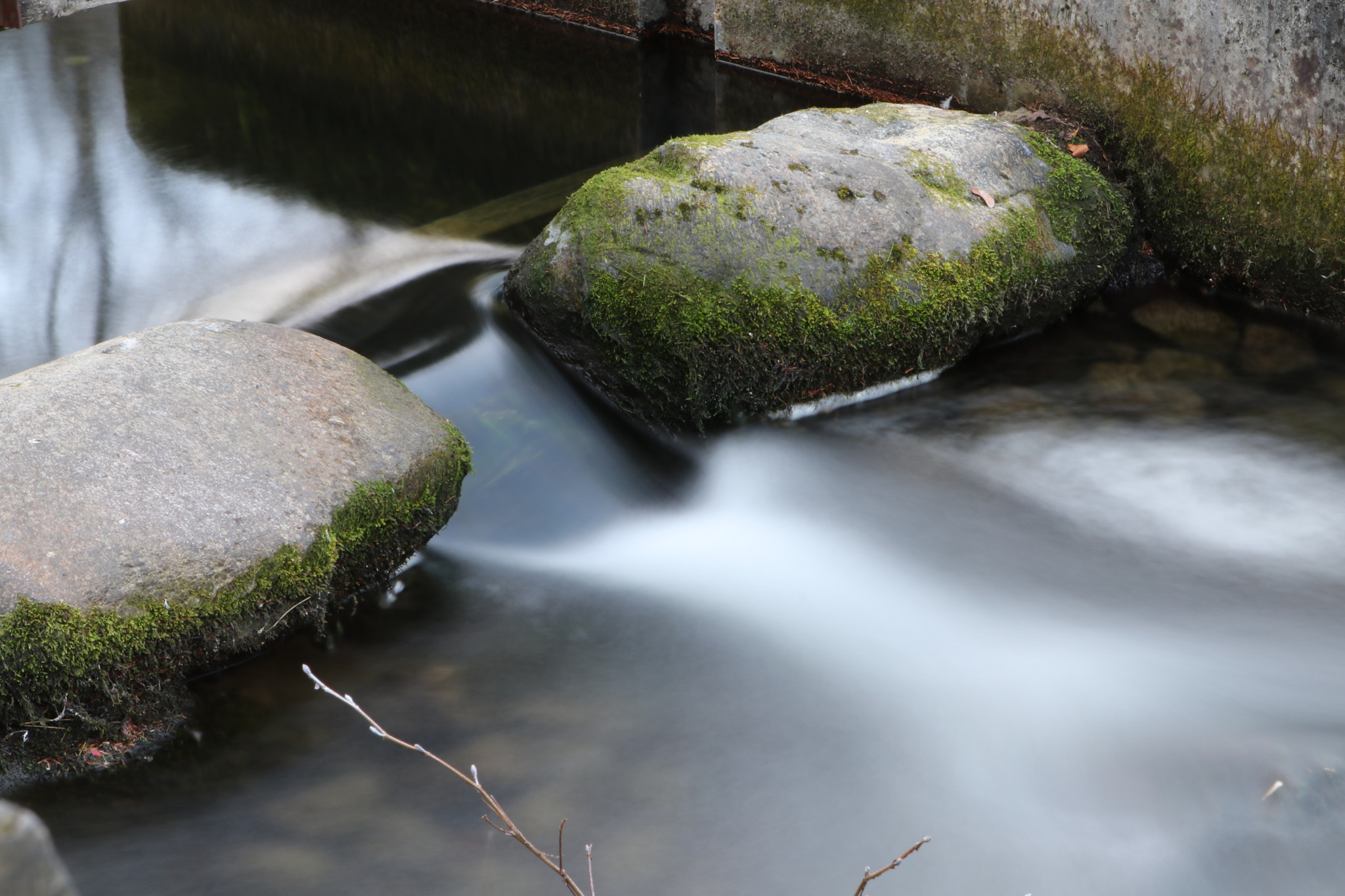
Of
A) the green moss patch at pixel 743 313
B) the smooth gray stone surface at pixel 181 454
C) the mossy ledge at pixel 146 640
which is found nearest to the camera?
the mossy ledge at pixel 146 640

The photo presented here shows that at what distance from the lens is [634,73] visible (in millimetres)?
9211

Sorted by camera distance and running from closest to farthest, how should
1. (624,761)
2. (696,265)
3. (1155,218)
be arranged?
(624,761) → (696,265) → (1155,218)

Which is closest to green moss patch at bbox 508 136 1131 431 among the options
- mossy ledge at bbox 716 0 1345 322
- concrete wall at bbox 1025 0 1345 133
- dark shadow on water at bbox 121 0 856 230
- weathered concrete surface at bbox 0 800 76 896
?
mossy ledge at bbox 716 0 1345 322

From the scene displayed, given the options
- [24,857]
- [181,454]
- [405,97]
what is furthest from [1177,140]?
[24,857]

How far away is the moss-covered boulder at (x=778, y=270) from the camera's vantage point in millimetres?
4430

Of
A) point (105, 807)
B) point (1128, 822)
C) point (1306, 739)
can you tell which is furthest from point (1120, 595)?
point (105, 807)

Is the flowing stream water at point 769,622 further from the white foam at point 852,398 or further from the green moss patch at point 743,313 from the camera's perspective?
the green moss patch at point 743,313

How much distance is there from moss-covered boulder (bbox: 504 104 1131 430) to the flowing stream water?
0.22 m

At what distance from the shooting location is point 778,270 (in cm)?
446

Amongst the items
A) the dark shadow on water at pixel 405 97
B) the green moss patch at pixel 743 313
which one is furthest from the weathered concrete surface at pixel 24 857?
the dark shadow on water at pixel 405 97

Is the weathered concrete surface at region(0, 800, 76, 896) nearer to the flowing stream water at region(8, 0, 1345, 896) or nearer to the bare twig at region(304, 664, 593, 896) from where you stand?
the bare twig at region(304, 664, 593, 896)

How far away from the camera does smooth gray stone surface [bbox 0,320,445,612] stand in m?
3.06

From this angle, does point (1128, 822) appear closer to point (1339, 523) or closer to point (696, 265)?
point (1339, 523)

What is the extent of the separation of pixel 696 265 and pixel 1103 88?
3.07 meters
